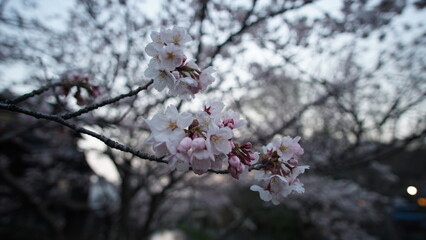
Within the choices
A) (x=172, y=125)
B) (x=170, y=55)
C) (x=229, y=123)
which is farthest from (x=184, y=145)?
(x=170, y=55)

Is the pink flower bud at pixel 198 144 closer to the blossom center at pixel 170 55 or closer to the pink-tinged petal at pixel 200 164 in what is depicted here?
the pink-tinged petal at pixel 200 164

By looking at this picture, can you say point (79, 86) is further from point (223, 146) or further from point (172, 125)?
point (223, 146)

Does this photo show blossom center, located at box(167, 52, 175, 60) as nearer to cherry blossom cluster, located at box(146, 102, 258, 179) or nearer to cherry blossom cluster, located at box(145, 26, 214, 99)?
cherry blossom cluster, located at box(145, 26, 214, 99)

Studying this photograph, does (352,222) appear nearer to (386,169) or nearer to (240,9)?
(386,169)

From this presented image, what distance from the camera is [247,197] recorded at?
48.8ft

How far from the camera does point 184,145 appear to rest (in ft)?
3.37

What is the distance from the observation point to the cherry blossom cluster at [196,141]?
1039 millimetres

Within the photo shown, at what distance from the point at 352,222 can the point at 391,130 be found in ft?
20.8

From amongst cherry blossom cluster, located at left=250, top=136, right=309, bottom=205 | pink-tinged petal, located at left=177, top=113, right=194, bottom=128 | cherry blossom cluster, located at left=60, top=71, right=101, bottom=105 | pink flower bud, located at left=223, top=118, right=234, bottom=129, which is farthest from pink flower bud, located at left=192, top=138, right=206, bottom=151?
cherry blossom cluster, located at left=60, top=71, right=101, bottom=105

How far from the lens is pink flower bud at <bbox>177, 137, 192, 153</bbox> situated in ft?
3.37

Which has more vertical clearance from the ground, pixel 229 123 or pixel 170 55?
pixel 170 55

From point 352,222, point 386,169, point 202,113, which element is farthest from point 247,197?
point 202,113

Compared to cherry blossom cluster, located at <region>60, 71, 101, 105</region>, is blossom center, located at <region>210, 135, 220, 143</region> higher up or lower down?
lower down

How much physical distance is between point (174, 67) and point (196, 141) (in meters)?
0.37
